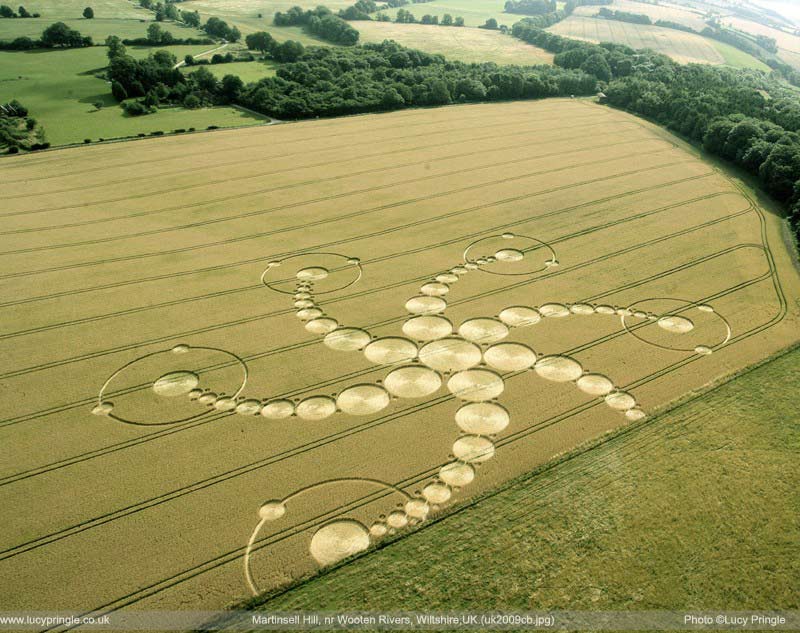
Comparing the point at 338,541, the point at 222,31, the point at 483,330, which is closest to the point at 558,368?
the point at 483,330

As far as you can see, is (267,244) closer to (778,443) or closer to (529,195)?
(529,195)

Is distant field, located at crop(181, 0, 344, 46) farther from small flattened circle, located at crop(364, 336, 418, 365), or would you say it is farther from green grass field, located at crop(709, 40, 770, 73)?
small flattened circle, located at crop(364, 336, 418, 365)

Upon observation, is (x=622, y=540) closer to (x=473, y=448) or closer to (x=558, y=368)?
(x=473, y=448)

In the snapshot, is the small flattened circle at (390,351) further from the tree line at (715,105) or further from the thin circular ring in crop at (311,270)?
the tree line at (715,105)

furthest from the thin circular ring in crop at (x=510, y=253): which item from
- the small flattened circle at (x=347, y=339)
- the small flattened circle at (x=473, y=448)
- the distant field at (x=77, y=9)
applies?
the distant field at (x=77, y=9)

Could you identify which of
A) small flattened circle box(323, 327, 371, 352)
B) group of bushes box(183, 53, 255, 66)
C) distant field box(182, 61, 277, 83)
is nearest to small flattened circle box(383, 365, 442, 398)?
small flattened circle box(323, 327, 371, 352)

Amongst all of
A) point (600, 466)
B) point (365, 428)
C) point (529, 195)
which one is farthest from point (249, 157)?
point (600, 466)
